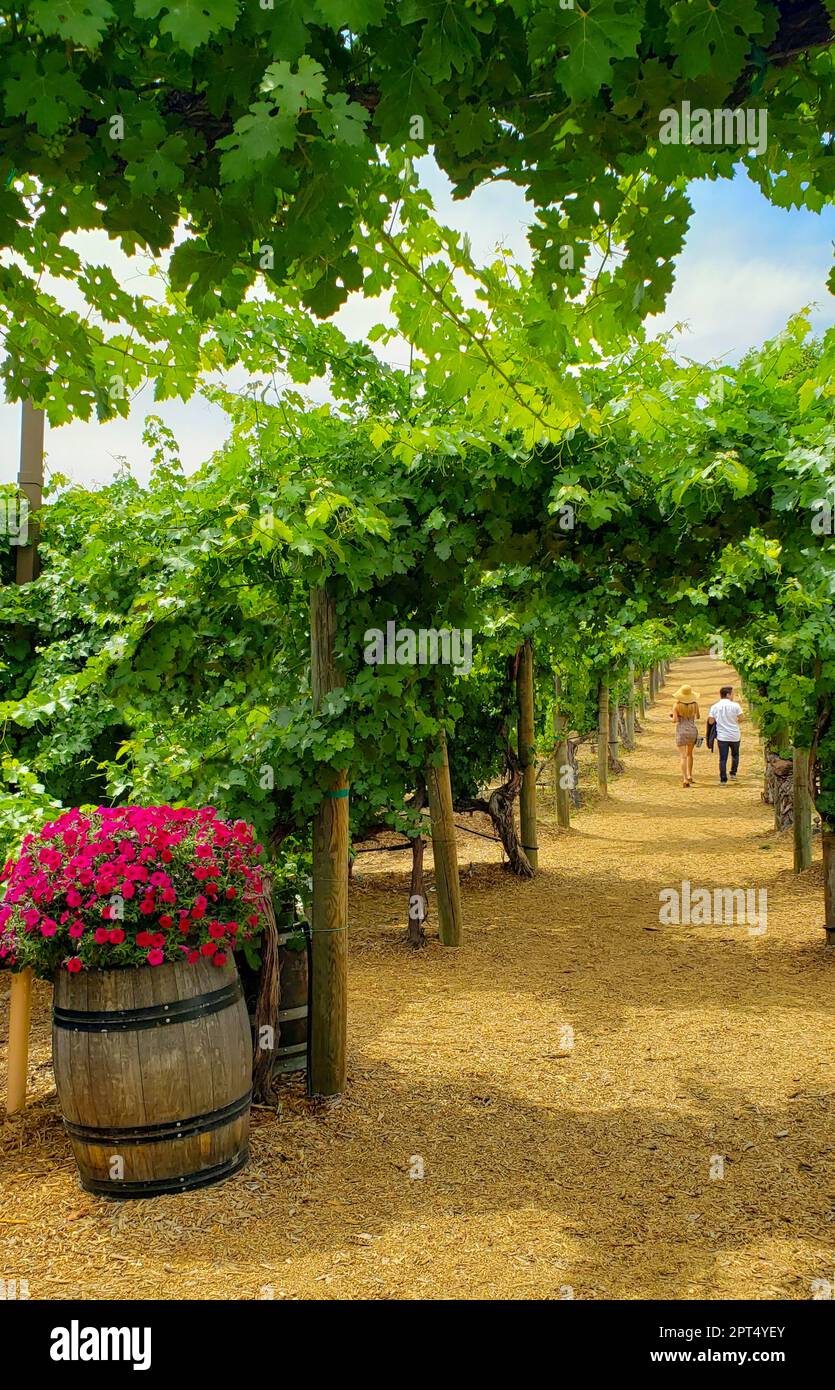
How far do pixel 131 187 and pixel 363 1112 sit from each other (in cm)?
404

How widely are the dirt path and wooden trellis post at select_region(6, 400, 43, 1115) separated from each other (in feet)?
0.64

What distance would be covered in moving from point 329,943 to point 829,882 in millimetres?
4346

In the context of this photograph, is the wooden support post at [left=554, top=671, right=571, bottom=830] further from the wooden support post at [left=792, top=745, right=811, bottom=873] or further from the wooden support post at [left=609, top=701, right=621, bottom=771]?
the wooden support post at [left=609, top=701, right=621, bottom=771]

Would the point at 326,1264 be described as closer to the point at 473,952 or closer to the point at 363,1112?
the point at 363,1112

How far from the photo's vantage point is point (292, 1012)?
5.16 meters

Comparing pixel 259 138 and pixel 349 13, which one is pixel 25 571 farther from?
pixel 349 13

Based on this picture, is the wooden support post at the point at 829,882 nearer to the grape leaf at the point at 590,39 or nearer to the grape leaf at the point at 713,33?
the grape leaf at the point at 713,33

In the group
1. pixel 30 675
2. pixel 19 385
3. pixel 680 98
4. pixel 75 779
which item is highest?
pixel 680 98

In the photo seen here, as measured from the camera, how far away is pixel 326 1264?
3.47 metres

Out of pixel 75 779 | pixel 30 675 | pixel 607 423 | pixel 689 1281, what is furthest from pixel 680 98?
pixel 30 675

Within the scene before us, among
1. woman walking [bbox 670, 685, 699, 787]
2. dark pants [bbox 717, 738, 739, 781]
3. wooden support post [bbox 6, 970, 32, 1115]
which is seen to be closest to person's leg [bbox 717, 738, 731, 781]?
dark pants [bbox 717, 738, 739, 781]

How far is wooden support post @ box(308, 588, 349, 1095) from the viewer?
4.96 metres

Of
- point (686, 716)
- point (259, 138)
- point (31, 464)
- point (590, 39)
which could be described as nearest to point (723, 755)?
point (686, 716)

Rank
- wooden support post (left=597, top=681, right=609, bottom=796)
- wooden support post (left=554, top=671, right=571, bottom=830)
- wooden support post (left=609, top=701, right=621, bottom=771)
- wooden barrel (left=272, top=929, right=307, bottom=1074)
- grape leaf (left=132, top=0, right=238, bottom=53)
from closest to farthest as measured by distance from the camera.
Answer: grape leaf (left=132, top=0, right=238, bottom=53), wooden barrel (left=272, top=929, right=307, bottom=1074), wooden support post (left=554, top=671, right=571, bottom=830), wooden support post (left=597, top=681, right=609, bottom=796), wooden support post (left=609, top=701, right=621, bottom=771)
